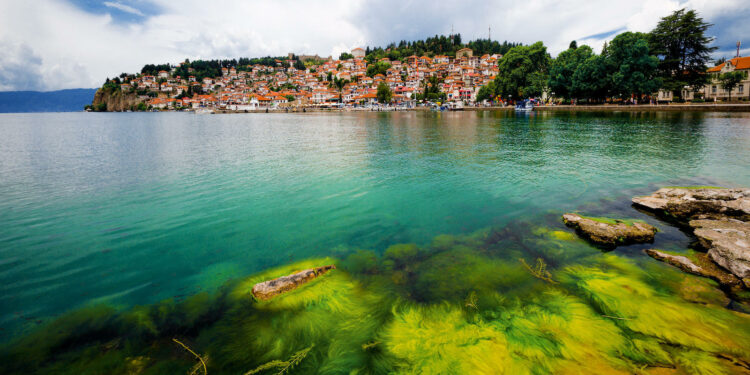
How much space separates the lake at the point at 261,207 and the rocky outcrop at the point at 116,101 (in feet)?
689

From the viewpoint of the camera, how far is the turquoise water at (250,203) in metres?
6.99

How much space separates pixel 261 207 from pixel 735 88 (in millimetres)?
94817

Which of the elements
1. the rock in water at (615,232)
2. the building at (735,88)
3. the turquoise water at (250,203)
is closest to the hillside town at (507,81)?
the building at (735,88)

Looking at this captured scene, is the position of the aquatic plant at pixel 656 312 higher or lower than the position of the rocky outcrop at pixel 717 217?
lower

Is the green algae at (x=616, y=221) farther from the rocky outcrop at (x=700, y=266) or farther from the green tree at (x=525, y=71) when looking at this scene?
the green tree at (x=525, y=71)

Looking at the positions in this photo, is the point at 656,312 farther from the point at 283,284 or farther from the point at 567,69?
the point at 567,69

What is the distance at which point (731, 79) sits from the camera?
58.1 meters

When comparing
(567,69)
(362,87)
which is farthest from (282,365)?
(362,87)

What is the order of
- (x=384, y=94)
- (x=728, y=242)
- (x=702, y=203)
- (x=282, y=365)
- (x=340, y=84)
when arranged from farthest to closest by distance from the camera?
(x=340, y=84) < (x=384, y=94) < (x=702, y=203) < (x=728, y=242) < (x=282, y=365)

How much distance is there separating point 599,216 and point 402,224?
6253 millimetres

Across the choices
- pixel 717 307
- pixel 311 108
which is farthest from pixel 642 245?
pixel 311 108

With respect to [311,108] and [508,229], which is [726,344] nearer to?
[508,229]

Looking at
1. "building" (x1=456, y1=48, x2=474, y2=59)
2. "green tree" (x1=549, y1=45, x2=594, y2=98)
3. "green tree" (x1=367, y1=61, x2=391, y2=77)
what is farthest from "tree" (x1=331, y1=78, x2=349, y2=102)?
"green tree" (x1=549, y1=45, x2=594, y2=98)

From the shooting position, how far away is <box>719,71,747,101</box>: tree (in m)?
57.3
